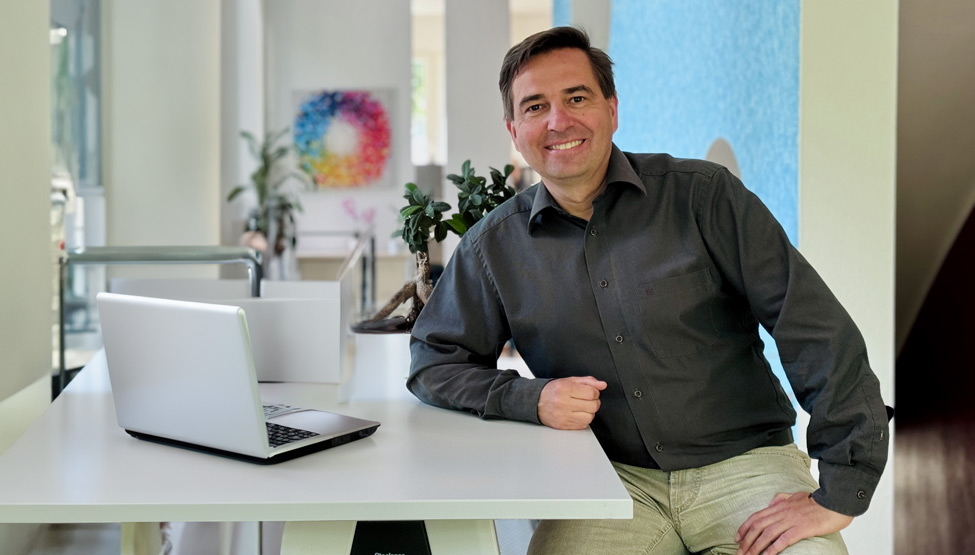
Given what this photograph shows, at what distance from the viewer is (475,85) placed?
716 centimetres

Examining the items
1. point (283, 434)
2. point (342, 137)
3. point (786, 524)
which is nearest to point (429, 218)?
point (283, 434)

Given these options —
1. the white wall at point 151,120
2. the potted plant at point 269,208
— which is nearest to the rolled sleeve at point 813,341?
the white wall at point 151,120

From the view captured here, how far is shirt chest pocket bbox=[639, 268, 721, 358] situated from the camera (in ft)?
5.39

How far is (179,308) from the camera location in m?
1.27

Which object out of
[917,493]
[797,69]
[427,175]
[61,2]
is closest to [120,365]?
[797,69]

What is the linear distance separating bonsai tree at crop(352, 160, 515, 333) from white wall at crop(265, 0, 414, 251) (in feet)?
24.9

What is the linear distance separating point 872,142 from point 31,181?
229cm

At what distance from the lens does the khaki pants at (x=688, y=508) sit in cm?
155

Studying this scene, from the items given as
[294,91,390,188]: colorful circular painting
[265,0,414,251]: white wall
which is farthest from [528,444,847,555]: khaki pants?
[294,91,390,188]: colorful circular painting

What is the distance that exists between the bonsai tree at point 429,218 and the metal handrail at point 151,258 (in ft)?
1.55

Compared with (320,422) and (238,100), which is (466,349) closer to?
(320,422)

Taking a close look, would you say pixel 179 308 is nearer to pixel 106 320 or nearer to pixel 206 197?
pixel 106 320

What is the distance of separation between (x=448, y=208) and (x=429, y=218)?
0.05 metres

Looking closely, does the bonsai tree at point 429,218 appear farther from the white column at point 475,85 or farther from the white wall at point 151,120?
the white column at point 475,85
